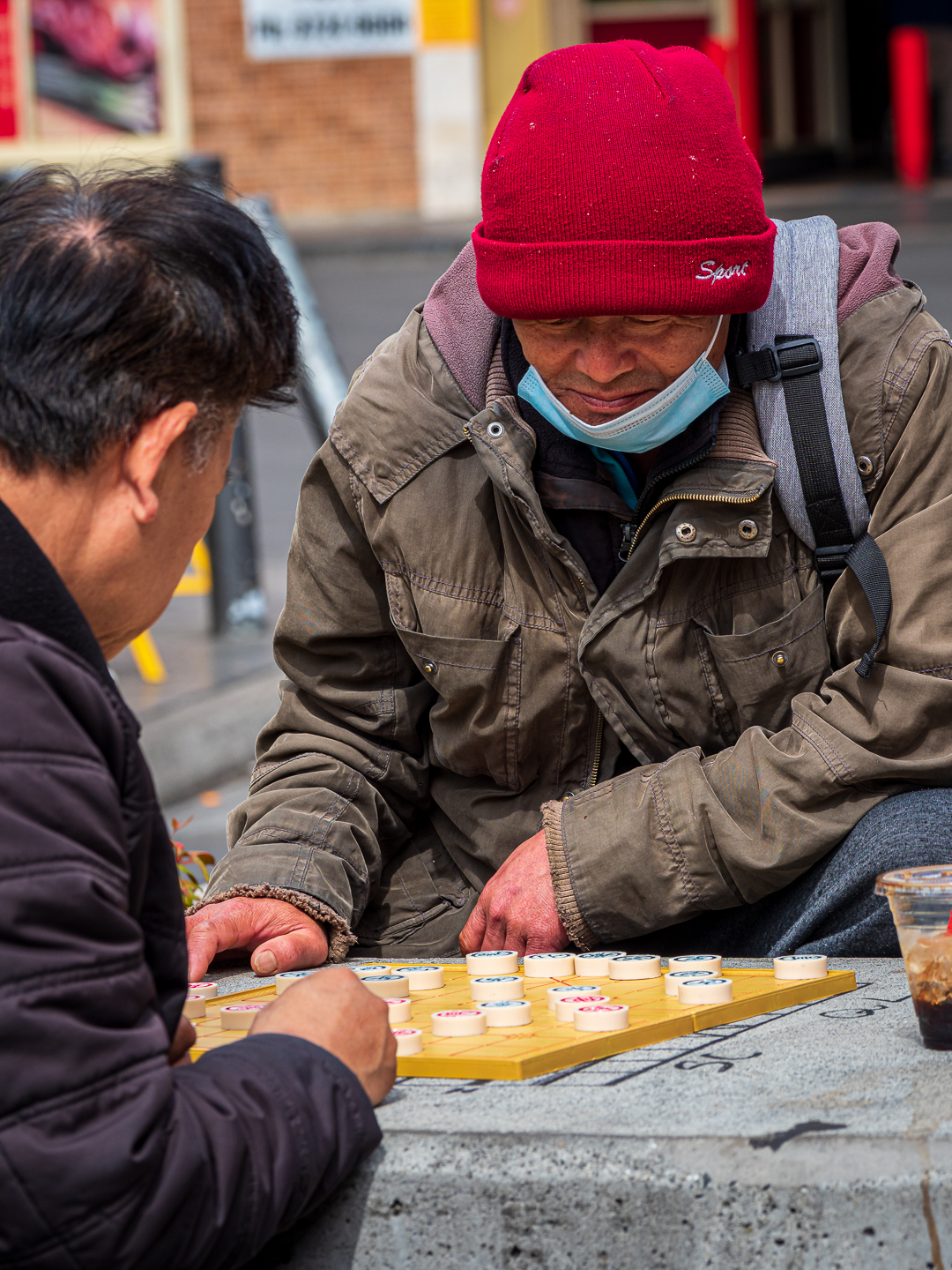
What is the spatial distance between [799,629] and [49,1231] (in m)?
1.53

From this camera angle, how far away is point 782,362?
100 inches

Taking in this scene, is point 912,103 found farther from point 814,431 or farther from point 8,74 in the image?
point 814,431

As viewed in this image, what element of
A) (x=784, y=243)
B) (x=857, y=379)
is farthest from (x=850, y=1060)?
(x=784, y=243)

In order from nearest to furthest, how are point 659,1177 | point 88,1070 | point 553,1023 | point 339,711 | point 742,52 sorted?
point 88,1070 → point 659,1177 → point 553,1023 → point 339,711 → point 742,52

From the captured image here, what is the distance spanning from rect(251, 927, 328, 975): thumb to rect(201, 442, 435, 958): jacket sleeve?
0.12 metres

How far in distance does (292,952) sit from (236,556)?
4206 mm

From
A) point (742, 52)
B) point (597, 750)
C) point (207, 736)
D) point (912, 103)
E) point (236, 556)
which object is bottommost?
point (207, 736)

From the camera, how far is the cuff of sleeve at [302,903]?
2557mm

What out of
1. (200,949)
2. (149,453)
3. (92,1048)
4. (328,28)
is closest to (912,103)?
(328,28)

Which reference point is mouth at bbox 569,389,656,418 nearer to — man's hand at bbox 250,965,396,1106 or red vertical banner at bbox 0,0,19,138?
man's hand at bbox 250,965,396,1106

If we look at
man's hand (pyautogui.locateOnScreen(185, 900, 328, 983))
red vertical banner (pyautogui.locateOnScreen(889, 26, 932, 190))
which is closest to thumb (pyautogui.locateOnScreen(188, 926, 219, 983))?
man's hand (pyautogui.locateOnScreen(185, 900, 328, 983))

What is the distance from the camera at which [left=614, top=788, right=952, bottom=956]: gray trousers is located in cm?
238

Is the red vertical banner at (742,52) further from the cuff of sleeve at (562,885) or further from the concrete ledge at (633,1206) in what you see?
the concrete ledge at (633,1206)

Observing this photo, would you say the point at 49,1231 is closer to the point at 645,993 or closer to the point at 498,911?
the point at 645,993
